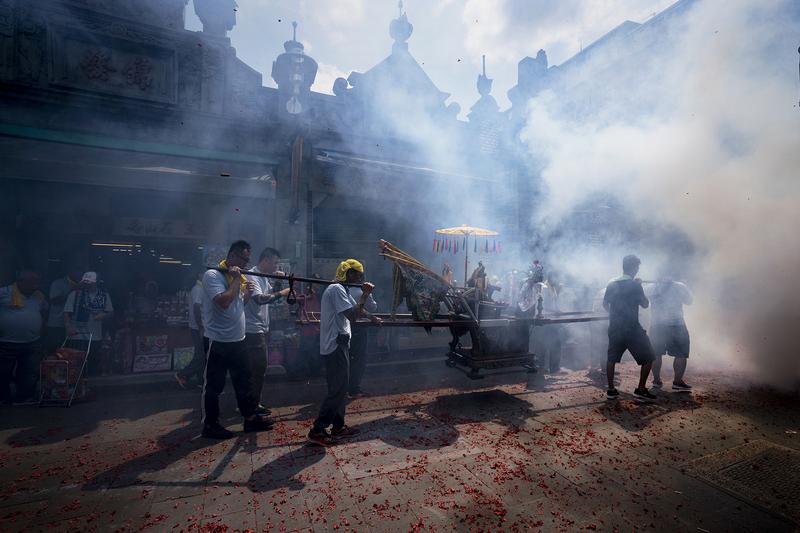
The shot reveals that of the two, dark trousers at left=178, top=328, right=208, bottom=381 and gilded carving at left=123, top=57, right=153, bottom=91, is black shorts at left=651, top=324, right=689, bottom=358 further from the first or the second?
gilded carving at left=123, top=57, right=153, bottom=91

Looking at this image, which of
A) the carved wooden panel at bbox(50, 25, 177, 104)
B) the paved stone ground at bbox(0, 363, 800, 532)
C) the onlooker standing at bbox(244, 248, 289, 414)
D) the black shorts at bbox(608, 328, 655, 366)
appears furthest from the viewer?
the carved wooden panel at bbox(50, 25, 177, 104)

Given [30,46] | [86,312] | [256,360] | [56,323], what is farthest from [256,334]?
[30,46]

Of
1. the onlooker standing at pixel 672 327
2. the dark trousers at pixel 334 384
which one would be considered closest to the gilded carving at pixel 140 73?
the dark trousers at pixel 334 384

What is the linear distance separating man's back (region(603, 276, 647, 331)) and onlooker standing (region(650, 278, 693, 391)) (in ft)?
2.77

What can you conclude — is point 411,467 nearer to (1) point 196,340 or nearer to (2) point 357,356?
(2) point 357,356

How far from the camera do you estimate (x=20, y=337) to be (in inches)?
225

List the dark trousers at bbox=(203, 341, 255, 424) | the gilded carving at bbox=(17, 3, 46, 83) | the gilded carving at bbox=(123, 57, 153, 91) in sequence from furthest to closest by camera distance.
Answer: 1. the gilded carving at bbox=(123, 57, 153, 91)
2. the gilded carving at bbox=(17, 3, 46, 83)
3. the dark trousers at bbox=(203, 341, 255, 424)

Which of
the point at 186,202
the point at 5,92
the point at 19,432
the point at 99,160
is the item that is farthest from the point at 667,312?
the point at 5,92

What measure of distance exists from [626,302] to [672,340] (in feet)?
4.27

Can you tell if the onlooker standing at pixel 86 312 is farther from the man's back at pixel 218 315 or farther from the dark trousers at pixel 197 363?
the man's back at pixel 218 315

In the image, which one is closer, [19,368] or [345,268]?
[345,268]

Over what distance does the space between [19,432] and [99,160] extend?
4.97 meters

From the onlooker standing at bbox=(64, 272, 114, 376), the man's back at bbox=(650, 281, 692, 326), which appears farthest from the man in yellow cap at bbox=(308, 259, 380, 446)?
the man's back at bbox=(650, 281, 692, 326)

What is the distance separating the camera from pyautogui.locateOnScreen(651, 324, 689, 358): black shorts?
6.34m
